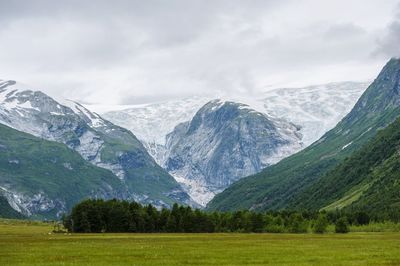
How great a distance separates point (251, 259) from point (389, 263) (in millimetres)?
16389

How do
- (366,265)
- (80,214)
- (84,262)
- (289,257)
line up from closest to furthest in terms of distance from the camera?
(366,265) → (84,262) → (289,257) → (80,214)

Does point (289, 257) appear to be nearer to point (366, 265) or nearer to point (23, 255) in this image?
point (366, 265)

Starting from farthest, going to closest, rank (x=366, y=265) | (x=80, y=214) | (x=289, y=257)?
(x=80, y=214), (x=289, y=257), (x=366, y=265)

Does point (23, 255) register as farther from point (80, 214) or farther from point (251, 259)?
point (80, 214)

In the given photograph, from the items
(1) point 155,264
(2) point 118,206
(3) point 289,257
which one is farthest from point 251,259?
(2) point 118,206

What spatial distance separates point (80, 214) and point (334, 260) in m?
130

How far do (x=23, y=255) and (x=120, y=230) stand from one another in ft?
379

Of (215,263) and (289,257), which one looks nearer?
(215,263)

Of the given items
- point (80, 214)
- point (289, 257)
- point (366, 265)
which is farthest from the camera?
point (80, 214)

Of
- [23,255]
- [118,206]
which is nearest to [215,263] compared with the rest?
[23,255]

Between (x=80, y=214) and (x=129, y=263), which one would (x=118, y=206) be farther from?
(x=129, y=263)

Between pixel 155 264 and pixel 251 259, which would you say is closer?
pixel 155 264

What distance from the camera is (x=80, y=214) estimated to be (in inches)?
7618

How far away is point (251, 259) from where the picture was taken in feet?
253
